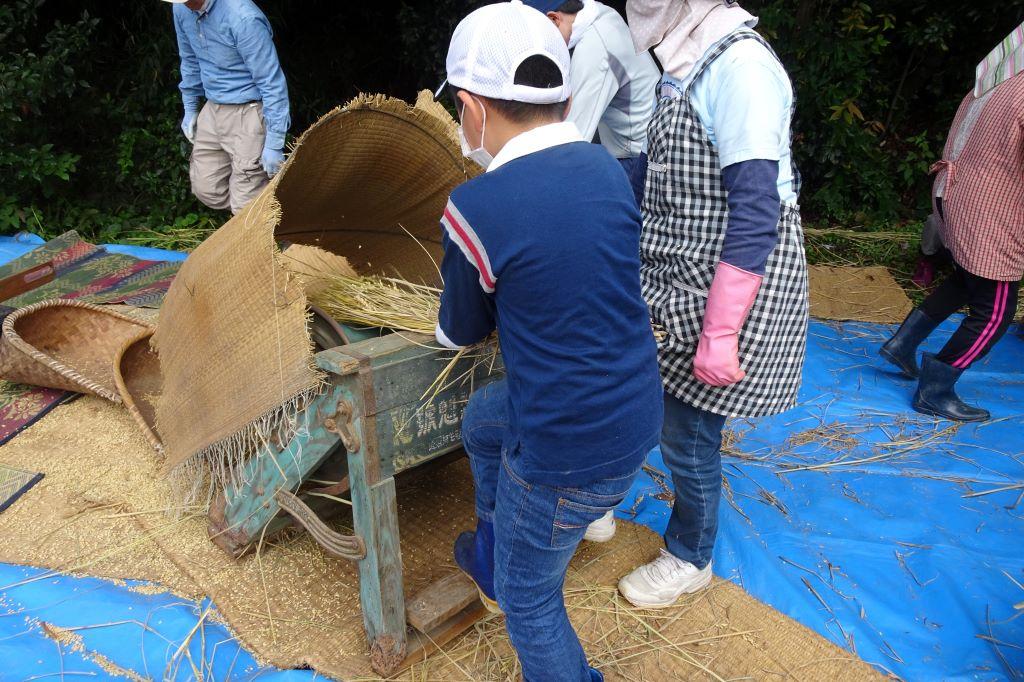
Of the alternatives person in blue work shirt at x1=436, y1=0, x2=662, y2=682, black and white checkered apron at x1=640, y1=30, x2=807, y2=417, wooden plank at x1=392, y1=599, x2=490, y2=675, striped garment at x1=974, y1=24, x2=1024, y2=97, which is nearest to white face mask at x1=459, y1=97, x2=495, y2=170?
person in blue work shirt at x1=436, y1=0, x2=662, y2=682

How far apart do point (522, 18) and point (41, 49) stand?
5.92m

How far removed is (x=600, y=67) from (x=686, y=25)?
86cm

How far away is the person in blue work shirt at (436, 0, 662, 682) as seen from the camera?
4.59 feet

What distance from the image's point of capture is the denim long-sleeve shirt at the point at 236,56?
4.15 m

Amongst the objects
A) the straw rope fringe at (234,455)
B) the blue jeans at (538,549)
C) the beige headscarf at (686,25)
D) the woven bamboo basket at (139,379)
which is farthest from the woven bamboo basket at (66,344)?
the beige headscarf at (686,25)

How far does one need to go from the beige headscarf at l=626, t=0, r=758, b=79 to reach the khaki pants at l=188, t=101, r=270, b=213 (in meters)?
3.21

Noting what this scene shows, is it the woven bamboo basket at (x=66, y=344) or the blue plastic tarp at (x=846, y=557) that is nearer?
the blue plastic tarp at (x=846, y=557)

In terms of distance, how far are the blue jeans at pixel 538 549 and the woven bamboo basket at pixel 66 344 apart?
84.3 inches

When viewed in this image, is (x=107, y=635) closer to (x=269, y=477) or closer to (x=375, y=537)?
(x=269, y=477)

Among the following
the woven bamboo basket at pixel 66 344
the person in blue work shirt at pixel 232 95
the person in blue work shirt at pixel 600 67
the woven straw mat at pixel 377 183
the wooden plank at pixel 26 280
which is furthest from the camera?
the person in blue work shirt at pixel 232 95

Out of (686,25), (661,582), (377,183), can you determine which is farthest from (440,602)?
(686,25)

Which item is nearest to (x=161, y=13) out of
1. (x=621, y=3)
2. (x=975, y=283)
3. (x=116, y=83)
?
(x=116, y=83)

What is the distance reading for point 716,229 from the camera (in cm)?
190

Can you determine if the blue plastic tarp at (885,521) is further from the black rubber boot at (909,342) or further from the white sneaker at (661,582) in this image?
the white sneaker at (661,582)
